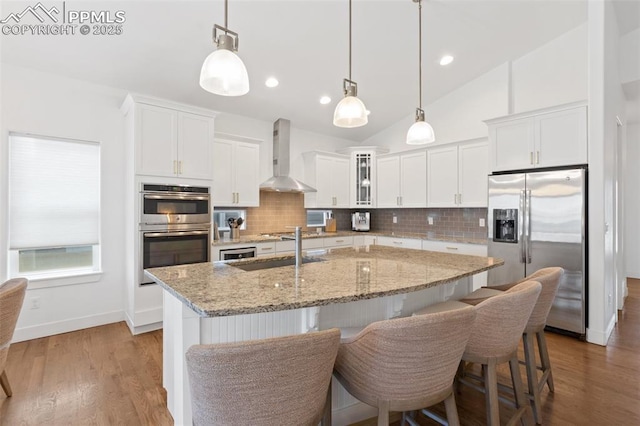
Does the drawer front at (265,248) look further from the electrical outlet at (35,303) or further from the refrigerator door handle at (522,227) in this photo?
the refrigerator door handle at (522,227)

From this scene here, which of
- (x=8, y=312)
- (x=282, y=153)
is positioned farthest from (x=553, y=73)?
(x=8, y=312)

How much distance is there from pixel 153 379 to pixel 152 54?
308 centimetres

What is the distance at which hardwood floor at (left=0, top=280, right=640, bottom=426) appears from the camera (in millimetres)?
2016

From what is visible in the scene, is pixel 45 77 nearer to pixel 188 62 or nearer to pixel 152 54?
pixel 152 54

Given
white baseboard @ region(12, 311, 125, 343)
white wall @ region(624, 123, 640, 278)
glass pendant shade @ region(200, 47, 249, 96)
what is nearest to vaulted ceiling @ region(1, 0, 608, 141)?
glass pendant shade @ region(200, 47, 249, 96)

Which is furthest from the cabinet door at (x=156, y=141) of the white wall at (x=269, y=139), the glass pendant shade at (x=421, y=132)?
the glass pendant shade at (x=421, y=132)

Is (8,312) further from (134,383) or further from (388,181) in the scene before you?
(388,181)

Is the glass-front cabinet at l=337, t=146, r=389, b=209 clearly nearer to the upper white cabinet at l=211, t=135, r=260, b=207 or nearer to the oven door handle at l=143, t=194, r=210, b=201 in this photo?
the upper white cabinet at l=211, t=135, r=260, b=207

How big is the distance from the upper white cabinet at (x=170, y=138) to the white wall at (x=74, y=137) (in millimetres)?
348

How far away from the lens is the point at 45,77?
129 inches

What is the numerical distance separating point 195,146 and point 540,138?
3995mm

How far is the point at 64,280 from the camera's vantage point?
342 centimetres

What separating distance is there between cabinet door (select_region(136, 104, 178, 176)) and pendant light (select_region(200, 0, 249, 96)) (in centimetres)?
216

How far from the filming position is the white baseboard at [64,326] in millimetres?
3180
